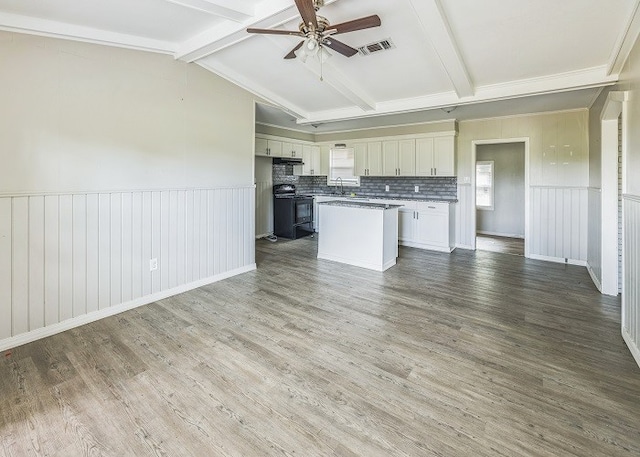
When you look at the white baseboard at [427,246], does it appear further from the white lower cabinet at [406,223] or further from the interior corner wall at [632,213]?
the interior corner wall at [632,213]

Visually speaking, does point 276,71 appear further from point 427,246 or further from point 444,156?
point 427,246

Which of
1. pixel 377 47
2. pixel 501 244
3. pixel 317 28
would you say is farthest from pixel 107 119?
pixel 501 244

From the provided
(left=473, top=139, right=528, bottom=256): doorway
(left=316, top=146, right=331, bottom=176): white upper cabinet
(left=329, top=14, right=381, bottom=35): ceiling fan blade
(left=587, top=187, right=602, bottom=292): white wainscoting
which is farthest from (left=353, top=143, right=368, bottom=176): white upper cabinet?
(left=329, top=14, right=381, bottom=35): ceiling fan blade

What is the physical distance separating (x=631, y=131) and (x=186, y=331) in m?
4.14

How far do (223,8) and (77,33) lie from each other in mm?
1367

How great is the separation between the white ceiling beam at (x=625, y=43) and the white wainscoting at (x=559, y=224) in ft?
7.65

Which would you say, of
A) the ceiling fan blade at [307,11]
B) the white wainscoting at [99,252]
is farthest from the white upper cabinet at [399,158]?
the ceiling fan blade at [307,11]

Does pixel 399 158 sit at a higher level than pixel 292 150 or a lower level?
lower

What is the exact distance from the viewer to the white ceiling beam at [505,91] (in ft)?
11.5

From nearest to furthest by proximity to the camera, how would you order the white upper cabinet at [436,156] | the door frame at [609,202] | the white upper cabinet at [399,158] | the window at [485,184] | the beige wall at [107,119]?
the beige wall at [107,119], the door frame at [609,202], the white upper cabinet at [436,156], the white upper cabinet at [399,158], the window at [485,184]

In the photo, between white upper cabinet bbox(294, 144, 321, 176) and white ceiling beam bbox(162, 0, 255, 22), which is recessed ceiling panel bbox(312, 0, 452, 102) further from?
white upper cabinet bbox(294, 144, 321, 176)

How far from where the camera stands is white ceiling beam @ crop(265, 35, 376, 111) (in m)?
3.48

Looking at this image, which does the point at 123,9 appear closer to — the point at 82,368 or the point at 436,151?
the point at 82,368

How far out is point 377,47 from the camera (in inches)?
131
